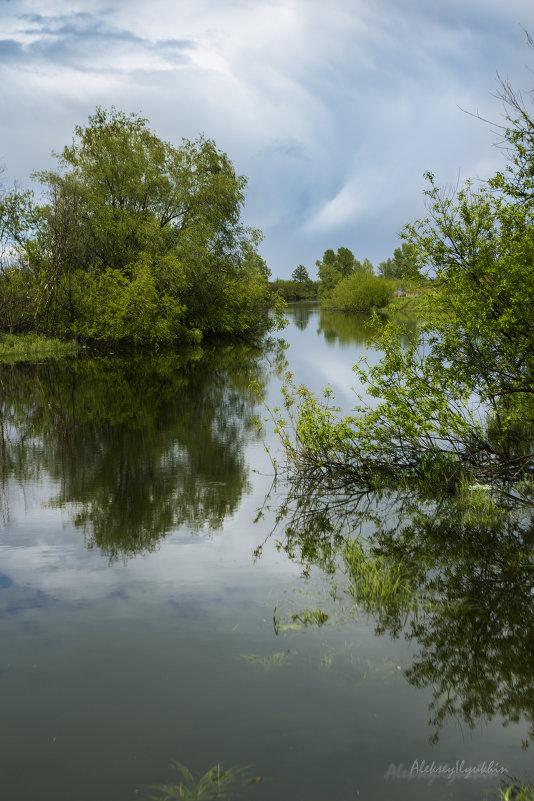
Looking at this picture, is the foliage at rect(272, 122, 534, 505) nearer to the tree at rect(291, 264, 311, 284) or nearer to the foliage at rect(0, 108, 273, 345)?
the foliage at rect(0, 108, 273, 345)

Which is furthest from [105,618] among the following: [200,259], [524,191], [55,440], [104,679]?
[200,259]

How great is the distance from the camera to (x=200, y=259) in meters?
42.2

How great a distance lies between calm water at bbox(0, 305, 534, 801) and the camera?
156 inches

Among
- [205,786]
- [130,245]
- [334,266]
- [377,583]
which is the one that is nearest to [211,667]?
[205,786]

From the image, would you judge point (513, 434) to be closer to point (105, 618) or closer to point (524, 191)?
point (524, 191)

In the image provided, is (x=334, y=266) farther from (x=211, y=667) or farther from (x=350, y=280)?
(x=211, y=667)

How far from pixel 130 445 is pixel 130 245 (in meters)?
30.1

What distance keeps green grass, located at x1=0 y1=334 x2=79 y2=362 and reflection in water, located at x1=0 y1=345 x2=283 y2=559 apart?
614 cm

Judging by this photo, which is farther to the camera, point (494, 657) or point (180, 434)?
point (180, 434)

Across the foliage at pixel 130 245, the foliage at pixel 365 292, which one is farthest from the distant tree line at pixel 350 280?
the foliage at pixel 130 245

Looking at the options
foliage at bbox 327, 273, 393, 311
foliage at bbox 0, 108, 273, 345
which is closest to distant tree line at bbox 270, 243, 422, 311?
foliage at bbox 327, 273, 393, 311

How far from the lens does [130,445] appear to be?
44.0 feet

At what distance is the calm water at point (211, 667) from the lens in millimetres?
3957

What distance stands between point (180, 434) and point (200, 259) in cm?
2942
